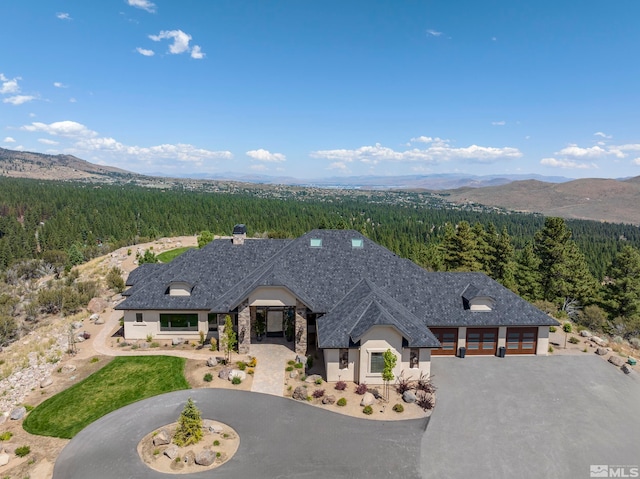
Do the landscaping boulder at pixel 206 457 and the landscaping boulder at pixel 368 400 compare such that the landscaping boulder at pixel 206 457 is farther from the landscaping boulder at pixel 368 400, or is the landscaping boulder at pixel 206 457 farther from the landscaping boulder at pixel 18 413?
the landscaping boulder at pixel 18 413

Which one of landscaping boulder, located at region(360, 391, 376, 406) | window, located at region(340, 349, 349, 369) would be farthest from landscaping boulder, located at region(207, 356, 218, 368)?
landscaping boulder, located at region(360, 391, 376, 406)

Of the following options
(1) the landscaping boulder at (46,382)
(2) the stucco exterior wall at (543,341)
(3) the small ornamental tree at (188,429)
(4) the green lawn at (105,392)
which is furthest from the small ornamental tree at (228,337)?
(2) the stucco exterior wall at (543,341)

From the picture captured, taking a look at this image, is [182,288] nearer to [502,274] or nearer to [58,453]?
[58,453]

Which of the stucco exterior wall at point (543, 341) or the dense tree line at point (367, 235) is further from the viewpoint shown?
the dense tree line at point (367, 235)

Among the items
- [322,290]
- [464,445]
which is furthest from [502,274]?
[464,445]

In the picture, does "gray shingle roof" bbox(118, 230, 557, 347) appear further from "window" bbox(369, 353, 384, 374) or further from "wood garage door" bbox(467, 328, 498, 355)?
"window" bbox(369, 353, 384, 374)
